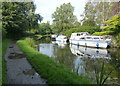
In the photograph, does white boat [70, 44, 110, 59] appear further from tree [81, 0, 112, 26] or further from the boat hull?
tree [81, 0, 112, 26]

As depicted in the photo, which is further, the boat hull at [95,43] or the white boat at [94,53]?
the boat hull at [95,43]

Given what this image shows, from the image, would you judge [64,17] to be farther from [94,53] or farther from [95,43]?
[94,53]

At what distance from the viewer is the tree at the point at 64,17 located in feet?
119

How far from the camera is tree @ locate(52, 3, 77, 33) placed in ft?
119

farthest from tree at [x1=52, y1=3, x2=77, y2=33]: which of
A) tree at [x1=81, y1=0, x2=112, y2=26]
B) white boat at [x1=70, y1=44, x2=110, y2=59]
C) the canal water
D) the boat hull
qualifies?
the canal water

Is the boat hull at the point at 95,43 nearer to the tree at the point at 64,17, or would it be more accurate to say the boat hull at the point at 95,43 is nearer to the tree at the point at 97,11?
the tree at the point at 97,11

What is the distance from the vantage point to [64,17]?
36844 mm

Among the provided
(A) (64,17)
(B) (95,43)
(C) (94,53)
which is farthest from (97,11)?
(C) (94,53)

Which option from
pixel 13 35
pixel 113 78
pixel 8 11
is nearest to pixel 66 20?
pixel 13 35

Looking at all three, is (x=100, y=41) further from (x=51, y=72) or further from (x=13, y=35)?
(x=13, y=35)

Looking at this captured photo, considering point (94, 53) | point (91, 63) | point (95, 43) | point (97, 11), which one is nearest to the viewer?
point (91, 63)

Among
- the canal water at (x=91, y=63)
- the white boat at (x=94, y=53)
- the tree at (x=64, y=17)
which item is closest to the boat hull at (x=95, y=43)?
the white boat at (x=94, y=53)

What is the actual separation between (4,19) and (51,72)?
16.7 meters

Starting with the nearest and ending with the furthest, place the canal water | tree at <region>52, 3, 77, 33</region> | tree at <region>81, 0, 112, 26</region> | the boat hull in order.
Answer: the canal water
the boat hull
tree at <region>81, 0, 112, 26</region>
tree at <region>52, 3, 77, 33</region>
